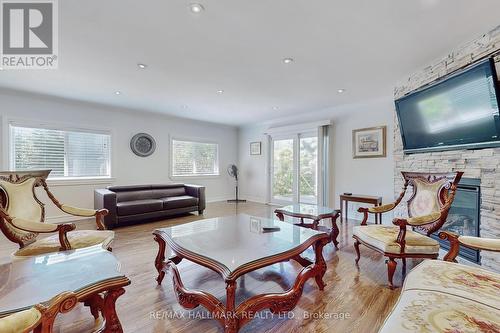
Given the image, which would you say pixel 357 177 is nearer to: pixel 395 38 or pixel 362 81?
pixel 362 81

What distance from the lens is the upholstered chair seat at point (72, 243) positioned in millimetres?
1759

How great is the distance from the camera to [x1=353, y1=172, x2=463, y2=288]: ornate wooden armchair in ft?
6.54

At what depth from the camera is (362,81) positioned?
11.3 ft

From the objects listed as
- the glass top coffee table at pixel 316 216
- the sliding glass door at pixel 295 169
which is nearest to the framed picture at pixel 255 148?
the sliding glass door at pixel 295 169

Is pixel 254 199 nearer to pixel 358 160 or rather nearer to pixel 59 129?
pixel 358 160

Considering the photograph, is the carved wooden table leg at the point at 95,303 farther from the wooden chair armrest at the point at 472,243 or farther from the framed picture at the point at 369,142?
the framed picture at the point at 369,142

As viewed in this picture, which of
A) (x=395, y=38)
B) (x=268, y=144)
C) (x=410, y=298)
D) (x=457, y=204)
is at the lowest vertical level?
(x=410, y=298)

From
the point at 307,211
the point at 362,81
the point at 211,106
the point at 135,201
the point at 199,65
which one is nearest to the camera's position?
the point at 199,65

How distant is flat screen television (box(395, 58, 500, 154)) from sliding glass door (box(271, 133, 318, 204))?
7.71ft

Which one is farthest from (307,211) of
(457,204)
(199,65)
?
(199,65)

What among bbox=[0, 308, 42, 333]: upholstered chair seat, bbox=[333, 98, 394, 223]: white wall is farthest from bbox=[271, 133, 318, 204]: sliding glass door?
bbox=[0, 308, 42, 333]: upholstered chair seat

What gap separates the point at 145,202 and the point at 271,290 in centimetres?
A: 324

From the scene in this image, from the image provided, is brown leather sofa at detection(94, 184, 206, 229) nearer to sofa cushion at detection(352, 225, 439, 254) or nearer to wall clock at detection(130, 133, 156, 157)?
wall clock at detection(130, 133, 156, 157)

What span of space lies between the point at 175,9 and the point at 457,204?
3520 millimetres
